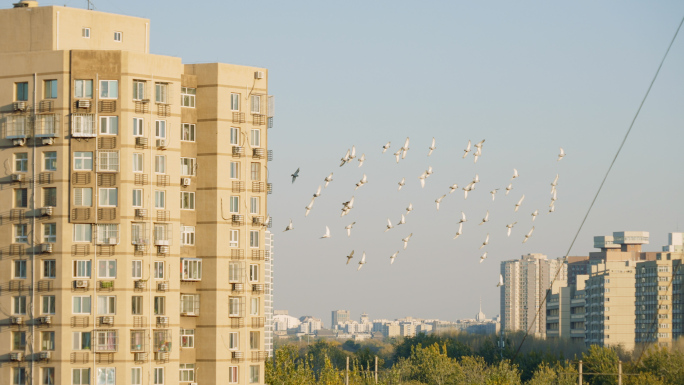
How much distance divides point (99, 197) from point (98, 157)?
2.63 meters

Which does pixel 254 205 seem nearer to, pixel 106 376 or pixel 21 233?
pixel 106 376

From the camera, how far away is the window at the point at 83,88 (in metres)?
66.9

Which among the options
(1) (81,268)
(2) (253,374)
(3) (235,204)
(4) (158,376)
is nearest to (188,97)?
(3) (235,204)

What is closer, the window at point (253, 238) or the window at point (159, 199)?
the window at point (159, 199)

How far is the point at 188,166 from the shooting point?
228ft

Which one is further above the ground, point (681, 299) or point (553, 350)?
point (681, 299)

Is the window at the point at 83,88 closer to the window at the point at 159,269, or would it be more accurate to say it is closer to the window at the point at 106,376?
the window at the point at 159,269

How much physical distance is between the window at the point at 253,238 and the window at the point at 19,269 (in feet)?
49.1

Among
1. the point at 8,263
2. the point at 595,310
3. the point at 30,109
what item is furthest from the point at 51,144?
the point at 595,310

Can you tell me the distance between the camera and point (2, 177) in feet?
221

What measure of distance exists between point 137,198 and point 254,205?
8.22 metres

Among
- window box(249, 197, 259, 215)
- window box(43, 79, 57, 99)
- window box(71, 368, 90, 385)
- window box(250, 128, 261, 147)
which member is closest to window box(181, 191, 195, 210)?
window box(249, 197, 259, 215)

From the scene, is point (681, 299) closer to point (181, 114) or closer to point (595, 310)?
point (181, 114)

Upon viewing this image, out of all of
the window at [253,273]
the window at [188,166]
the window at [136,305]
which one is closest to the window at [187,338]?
the window at [136,305]
